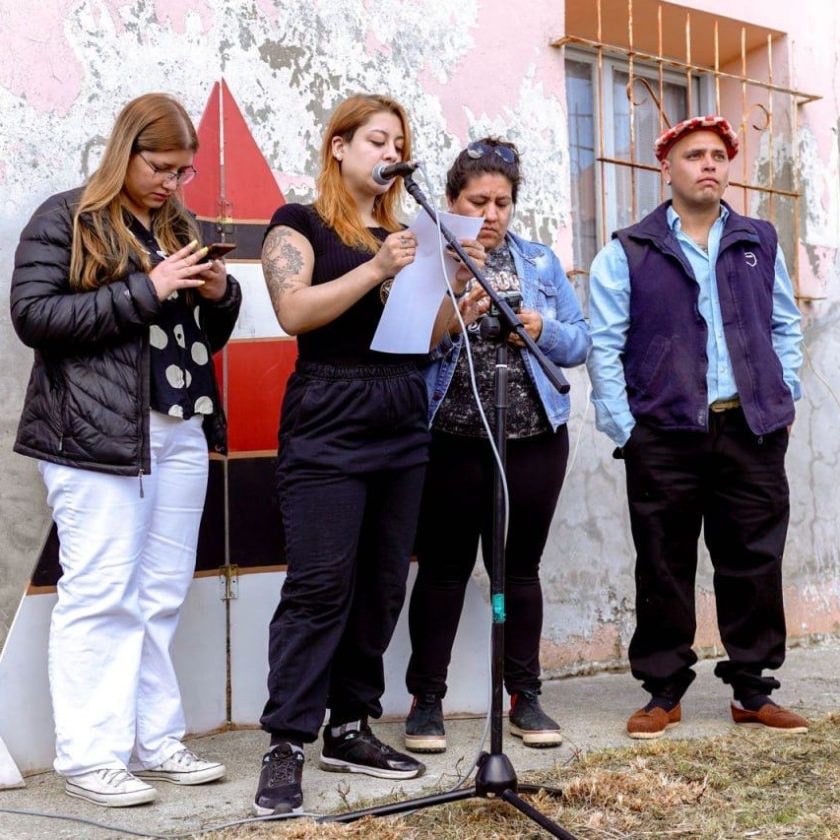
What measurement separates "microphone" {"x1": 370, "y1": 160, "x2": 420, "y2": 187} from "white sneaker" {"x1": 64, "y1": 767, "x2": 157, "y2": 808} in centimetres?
171

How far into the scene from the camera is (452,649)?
4.05 metres

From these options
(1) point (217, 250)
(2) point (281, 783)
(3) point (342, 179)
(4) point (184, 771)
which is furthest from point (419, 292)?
(4) point (184, 771)

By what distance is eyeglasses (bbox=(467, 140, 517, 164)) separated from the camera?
3584 millimetres

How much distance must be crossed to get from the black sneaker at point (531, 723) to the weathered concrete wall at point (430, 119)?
89 centimetres

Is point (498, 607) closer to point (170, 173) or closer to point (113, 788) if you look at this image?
point (113, 788)

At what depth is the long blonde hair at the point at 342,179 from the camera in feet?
10.4

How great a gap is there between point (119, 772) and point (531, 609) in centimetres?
135

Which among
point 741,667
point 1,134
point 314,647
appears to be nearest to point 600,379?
point 741,667

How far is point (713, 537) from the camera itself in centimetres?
390

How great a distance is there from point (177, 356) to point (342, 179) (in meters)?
0.68

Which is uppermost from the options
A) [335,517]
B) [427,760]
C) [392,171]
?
[392,171]

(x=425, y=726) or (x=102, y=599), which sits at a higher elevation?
(x=102, y=599)

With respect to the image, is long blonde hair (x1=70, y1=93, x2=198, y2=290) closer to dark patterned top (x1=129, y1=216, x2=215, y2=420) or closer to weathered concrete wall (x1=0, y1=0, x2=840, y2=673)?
dark patterned top (x1=129, y1=216, x2=215, y2=420)

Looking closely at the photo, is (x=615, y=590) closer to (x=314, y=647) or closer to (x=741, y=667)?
(x=741, y=667)
